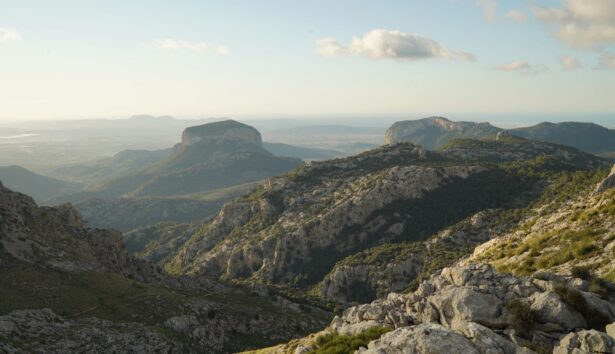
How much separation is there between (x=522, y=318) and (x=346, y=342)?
1011 cm

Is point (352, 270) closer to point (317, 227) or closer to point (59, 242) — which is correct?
point (317, 227)

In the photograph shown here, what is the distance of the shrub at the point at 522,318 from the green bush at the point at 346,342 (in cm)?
727

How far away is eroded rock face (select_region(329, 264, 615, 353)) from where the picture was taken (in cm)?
2223

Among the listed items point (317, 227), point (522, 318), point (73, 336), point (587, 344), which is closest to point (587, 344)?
point (587, 344)

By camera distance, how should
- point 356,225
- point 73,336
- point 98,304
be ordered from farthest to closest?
point 356,225, point 98,304, point 73,336

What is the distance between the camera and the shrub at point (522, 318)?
22922 millimetres

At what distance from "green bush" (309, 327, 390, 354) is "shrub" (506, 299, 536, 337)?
23.8 feet

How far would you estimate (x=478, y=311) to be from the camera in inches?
960

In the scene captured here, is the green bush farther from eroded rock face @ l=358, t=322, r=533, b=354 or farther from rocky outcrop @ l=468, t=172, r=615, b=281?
rocky outcrop @ l=468, t=172, r=615, b=281

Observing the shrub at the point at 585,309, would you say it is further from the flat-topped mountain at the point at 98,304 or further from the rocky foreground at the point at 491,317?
the flat-topped mountain at the point at 98,304

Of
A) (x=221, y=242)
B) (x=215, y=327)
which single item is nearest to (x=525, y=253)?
(x=215, y=327)

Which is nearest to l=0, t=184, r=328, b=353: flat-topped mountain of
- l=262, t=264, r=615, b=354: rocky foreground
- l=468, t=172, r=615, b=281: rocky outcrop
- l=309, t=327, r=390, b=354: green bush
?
l=309, t=327, r=390, b=354: green bush

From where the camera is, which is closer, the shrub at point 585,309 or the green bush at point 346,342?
the shrub at point 585,309

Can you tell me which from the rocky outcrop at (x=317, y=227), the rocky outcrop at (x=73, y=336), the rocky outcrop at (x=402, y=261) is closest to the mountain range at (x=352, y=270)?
the rocky outcrop at (x=73, y=336)
